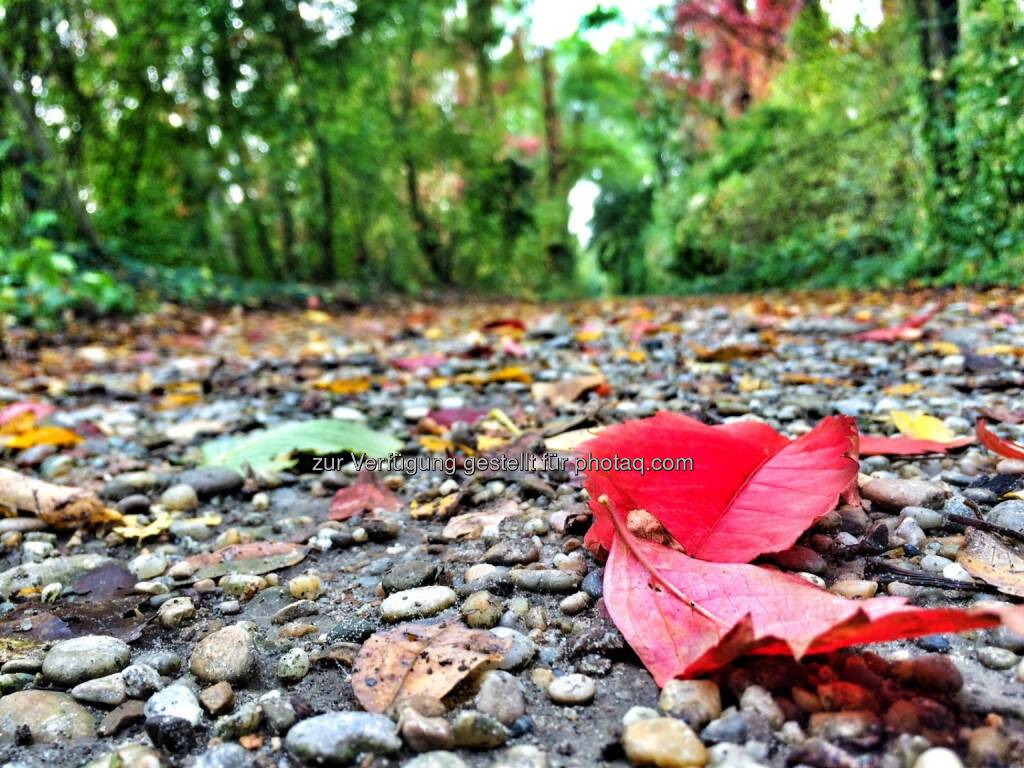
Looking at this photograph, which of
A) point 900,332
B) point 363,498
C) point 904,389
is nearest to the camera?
point 363,498

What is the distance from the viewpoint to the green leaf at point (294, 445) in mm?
1600

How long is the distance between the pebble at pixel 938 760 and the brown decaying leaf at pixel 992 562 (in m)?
0.31

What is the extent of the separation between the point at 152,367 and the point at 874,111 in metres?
5.10

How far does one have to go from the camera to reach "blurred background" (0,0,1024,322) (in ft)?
14.3

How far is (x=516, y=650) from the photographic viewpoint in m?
0.81

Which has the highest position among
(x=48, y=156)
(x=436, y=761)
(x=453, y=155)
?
(x=453, y=155)

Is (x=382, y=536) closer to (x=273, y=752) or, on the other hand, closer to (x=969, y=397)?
(x=273, y=752)

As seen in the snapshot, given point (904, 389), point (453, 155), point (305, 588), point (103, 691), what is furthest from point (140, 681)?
point (453, 155)

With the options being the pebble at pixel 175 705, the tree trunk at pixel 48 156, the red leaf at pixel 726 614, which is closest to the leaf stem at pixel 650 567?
the red leaf at pixel 726 614

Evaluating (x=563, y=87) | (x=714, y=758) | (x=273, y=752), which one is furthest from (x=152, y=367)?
(x=563, y=87)

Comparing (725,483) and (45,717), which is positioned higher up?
(725,483)

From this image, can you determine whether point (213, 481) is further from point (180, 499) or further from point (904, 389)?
point (904, 389)

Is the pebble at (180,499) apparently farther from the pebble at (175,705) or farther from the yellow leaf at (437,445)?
the pebble at (175,705)

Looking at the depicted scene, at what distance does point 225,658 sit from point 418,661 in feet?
0.70
